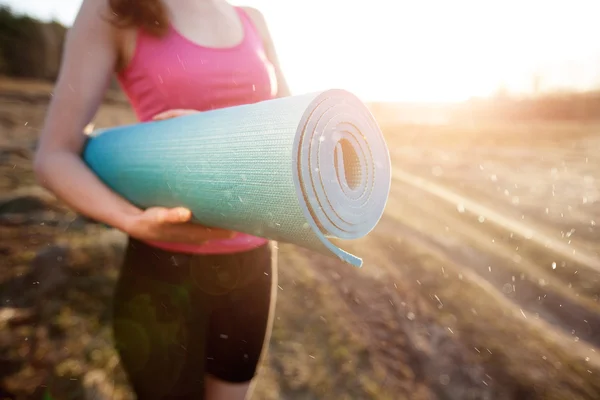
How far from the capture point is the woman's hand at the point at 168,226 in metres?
0.92

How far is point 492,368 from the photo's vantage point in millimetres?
3664

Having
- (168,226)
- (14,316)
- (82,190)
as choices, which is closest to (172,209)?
(168,226)

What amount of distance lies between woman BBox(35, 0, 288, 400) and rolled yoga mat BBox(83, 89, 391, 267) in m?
0.08

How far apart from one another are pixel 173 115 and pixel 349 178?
0.49 metres

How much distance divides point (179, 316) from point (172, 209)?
0.46 m

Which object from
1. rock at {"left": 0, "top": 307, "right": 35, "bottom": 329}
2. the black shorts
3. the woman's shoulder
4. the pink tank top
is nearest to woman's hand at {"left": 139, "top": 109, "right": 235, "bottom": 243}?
the pink tank top

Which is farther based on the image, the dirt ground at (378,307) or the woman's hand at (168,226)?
the dirt ground at (378,307)

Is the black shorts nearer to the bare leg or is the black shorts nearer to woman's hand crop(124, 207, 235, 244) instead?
the bare leg

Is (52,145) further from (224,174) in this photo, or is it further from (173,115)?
(224,174)

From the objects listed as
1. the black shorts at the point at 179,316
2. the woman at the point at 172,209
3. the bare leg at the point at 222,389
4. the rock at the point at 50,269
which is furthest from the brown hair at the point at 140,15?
the rock at the point at 50,269

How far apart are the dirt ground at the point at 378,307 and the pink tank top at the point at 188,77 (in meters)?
2.25

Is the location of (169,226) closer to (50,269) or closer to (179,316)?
(179,316)

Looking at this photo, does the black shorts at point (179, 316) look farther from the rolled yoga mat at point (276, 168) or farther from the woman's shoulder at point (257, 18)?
the woman's shoulder at point (257, 18)

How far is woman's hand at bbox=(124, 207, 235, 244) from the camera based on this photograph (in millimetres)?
922
